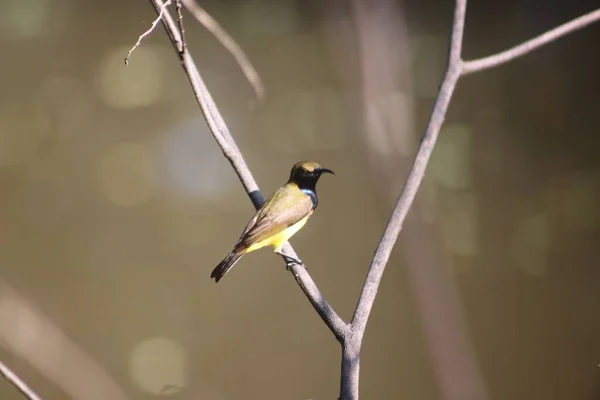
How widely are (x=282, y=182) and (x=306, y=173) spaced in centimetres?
86

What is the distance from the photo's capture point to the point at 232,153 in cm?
93

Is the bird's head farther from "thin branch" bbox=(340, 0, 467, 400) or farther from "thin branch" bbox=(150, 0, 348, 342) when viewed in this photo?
"thin branch" bbox=(340, 0, 467, 400)

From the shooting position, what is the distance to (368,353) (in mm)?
2213

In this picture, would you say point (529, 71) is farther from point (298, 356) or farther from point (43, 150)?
point (43, 150)

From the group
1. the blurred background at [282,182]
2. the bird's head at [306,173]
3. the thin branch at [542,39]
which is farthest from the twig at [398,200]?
the blurred background at [282,182]

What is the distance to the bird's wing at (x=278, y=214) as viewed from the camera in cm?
111

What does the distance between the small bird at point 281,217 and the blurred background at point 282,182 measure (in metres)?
0.82

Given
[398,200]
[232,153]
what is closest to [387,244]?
[398,200]

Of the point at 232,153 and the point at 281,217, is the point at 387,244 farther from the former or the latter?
the point at 281,217

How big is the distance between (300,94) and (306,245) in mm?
480

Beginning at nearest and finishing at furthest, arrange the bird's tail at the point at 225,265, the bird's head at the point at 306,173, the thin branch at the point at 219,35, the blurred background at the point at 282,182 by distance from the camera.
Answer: the thin branch at the point at 219,35 < the bird's tail at the point at 225,265 < the bird's head at the point at 306,173 < the blurred background at the point at 282,182

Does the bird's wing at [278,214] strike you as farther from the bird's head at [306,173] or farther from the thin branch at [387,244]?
the thin branch at [387,244]

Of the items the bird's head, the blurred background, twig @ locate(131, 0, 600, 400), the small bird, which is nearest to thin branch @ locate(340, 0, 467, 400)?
twig @ locate(131, 0, 600, 400)

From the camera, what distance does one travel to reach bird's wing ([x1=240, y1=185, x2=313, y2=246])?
1112mm
